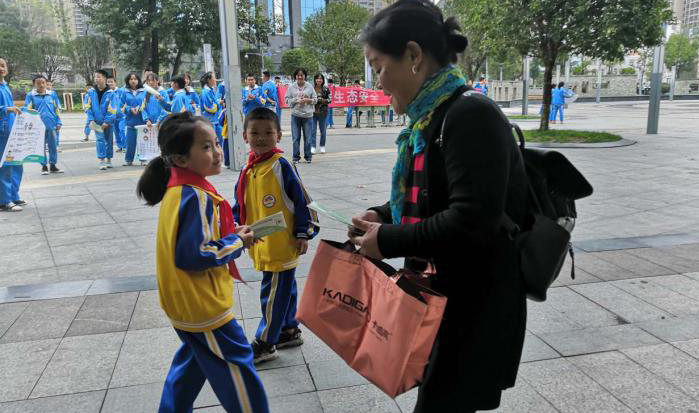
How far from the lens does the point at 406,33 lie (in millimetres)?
1471

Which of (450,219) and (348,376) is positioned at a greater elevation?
(450,219)

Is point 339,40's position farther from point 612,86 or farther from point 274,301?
point 612,86

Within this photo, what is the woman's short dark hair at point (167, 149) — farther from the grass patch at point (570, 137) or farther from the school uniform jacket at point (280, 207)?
the grass patch at point (570, 137)

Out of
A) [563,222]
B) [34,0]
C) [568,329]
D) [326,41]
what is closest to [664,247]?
[568,329]

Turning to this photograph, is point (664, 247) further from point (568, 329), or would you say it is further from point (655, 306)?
point (568, 329)

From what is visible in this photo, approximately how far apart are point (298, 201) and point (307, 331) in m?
0.98

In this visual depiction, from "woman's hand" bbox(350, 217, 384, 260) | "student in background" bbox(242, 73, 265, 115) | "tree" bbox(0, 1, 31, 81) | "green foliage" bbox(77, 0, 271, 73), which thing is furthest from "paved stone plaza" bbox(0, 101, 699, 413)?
"tree" bbox(0, 1, 31, 81)

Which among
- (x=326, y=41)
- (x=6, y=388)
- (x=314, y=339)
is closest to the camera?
(x=6, y=388)

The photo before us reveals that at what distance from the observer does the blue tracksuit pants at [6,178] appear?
724 cm

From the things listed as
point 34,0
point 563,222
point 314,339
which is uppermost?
point 34,0

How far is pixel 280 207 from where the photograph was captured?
3.02m

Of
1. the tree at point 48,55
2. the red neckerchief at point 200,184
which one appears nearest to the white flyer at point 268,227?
the red neckerchief at point 200,184

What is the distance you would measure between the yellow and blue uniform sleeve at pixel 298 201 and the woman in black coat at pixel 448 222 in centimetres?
146

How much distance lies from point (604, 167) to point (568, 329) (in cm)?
755
